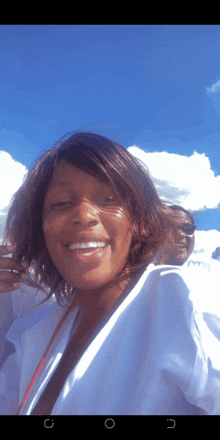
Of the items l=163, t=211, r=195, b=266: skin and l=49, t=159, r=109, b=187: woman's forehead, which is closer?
l=49, t=159, r=109, b=187: woman's forehead

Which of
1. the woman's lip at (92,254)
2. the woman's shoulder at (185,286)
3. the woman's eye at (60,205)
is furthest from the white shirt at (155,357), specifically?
the woman's eye at (60,205)

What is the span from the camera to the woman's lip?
660 millimetres

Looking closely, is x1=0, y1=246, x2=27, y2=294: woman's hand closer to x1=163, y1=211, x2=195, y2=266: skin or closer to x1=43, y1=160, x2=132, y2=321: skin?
x1=43, y1=160, x2=132, y2=321: skin

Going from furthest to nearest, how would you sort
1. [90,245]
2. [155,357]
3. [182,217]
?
[182,217] → [90,245] → [155,357]

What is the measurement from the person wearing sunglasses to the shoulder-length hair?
37 millimetres

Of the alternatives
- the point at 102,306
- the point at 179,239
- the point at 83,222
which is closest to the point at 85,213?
the point at 83,222

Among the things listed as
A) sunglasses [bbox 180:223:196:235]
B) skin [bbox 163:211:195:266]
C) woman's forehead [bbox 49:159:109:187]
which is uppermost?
woman's forehead [bbox 49:159:109:187]

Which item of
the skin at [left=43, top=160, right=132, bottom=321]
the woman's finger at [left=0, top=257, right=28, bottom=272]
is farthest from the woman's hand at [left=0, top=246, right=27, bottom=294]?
the skin at [left=43, top=160, right=132, bottom=321]

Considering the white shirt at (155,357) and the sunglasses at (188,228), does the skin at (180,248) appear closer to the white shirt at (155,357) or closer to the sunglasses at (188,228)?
the sunglasses at (188,228)

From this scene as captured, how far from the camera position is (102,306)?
74 centimetres

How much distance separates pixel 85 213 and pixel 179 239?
35 centimetres

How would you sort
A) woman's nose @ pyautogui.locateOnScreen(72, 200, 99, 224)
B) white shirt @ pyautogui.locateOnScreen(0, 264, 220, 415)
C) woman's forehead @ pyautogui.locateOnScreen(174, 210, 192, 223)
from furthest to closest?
woman's forehead @ pyautogui.locateOnScreen(174, 210, 192, 223) → woman's nose @ pyautogui.locateOnScreen(72, 200, 99, 224) → white shirt @ pyautogui.locateOnScreen(0, 264, 220, 415)

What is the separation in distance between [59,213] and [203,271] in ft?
1.15

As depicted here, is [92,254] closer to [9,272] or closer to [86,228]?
[86,228]
